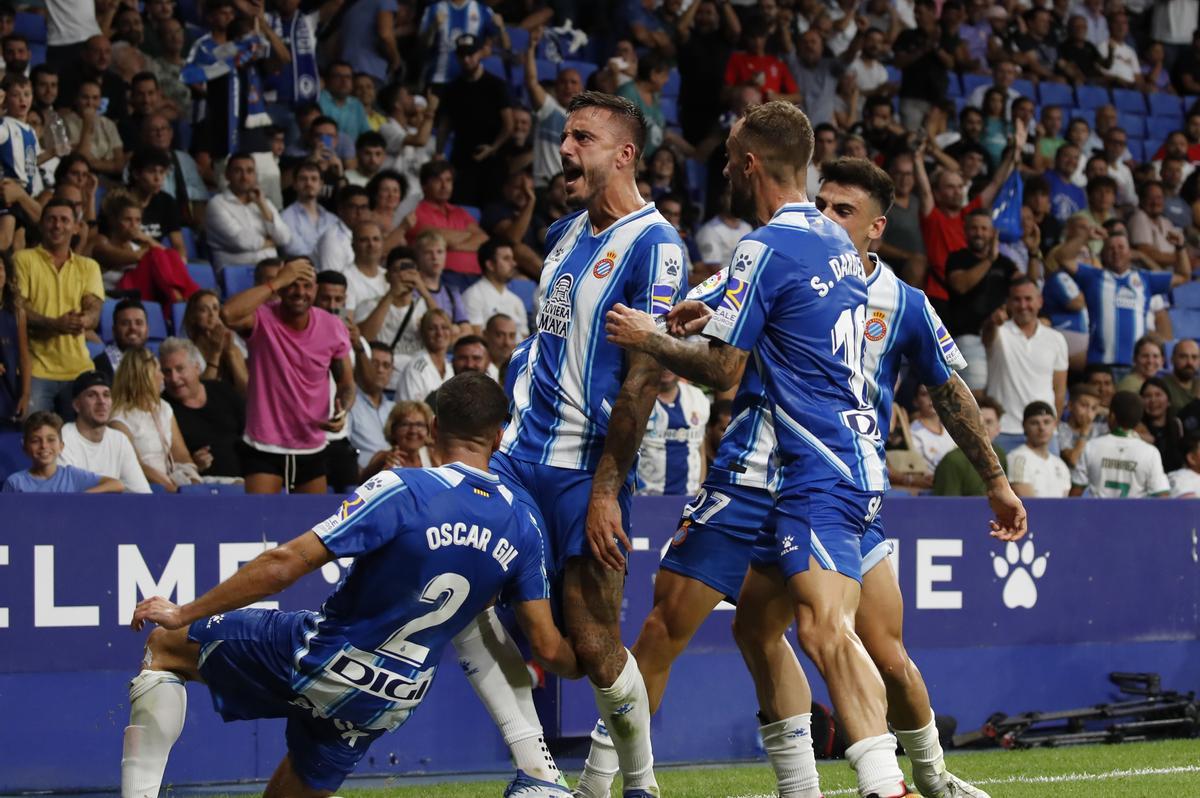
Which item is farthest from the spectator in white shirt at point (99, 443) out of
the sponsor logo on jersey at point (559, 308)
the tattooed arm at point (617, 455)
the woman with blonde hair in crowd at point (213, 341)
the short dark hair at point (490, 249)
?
the tattooed arm at point (617, 455)

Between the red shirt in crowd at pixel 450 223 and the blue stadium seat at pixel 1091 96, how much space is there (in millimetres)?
9849

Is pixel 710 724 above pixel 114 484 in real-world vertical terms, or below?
below

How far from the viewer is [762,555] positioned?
5695 millimetres

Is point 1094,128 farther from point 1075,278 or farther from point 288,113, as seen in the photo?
point 288,113

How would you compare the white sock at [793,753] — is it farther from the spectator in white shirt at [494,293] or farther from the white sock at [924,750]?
the spectator in white shirt at [494,293]

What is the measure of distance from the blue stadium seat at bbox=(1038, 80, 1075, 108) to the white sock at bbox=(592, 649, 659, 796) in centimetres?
1530

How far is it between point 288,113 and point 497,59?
8.25ft

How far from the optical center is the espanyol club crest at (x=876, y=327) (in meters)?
6.38

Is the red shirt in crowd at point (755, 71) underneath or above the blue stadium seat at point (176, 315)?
above

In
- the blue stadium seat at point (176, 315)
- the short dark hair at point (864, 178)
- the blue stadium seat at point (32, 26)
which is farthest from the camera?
the blue stadium seat at point (32, 26)

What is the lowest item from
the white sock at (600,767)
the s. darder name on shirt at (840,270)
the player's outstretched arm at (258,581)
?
the white sock at (600,767)

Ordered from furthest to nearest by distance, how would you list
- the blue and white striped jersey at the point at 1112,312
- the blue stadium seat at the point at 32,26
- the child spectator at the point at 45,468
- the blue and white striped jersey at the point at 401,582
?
the blue and white striped jersey at the point at 1112,312, the blue stadium seat at the point at 32,26, the child spectator at the point at 45,468, the blue and white striped jersey at the point at 401,582

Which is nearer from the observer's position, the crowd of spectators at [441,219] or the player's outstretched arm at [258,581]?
the player's outstretched arm at [258,581]

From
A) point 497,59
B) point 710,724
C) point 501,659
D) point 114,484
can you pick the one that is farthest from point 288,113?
point 501,659
